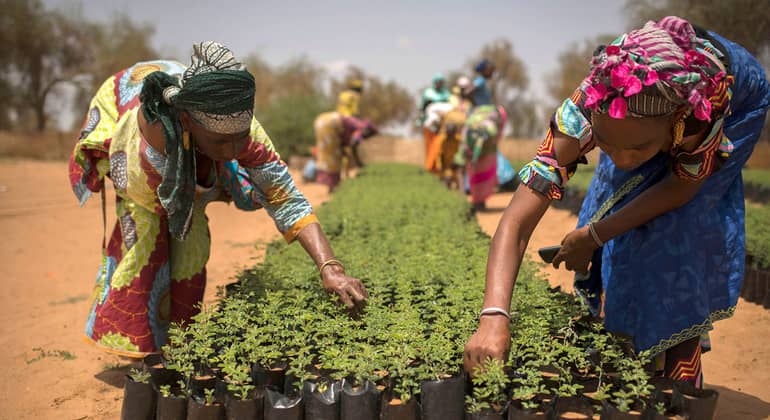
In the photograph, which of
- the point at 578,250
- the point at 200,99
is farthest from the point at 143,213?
the point at 578,250

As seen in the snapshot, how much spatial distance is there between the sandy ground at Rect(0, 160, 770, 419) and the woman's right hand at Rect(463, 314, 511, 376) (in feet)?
5.57

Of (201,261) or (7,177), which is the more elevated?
(201,261)

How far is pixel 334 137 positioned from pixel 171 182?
33.5ft

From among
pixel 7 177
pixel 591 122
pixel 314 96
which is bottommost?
pixel 7 177

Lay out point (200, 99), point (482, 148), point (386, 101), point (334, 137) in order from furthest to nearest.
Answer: point (386, 101)
point (334, 137)
point (482, 148)
point (200, 99)

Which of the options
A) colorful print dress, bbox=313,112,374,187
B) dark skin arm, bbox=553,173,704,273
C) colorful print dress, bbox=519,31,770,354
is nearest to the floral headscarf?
colorful print dress, bbox=519,31,770,354

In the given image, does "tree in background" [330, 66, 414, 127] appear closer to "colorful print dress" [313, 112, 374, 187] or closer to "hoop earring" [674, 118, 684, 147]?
"colorful print dress" [313, 112, 374, 187]

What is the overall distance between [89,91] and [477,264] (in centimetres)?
2913

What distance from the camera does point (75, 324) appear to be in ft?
16.6

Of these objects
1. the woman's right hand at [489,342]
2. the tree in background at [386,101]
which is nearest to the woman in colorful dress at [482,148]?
the woman's right hand at [489,342]

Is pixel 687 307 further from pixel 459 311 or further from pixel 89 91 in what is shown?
pixel 89 91

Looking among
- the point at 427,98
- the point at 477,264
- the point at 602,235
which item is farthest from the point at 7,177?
the point at 602,235

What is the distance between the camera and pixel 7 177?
648 inches

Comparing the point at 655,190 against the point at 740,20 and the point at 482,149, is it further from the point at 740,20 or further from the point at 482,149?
the point at 740,20
